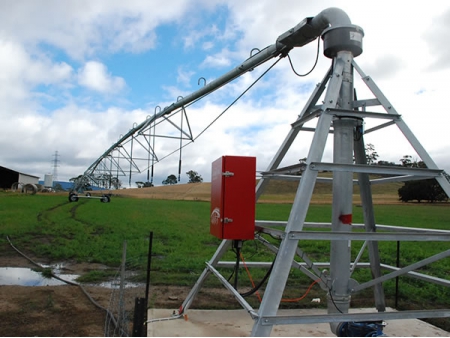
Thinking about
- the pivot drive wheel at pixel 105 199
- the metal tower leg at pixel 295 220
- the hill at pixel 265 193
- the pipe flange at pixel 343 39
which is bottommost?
the metal tower leg at pixel 295 220

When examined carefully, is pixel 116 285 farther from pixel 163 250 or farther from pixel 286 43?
pixel 286 43

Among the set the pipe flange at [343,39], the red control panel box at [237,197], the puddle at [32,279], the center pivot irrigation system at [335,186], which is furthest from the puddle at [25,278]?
the pipe flange at [343,39]

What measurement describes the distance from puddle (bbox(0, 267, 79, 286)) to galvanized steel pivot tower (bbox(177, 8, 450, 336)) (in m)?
4.92

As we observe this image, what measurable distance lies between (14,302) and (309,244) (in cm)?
1146

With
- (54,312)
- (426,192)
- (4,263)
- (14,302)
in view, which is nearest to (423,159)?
(54,312)

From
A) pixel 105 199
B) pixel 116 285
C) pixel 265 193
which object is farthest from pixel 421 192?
pixel 116 285

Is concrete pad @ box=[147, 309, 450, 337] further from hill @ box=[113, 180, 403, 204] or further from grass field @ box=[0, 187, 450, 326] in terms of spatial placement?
hill @ box=[113, 180, 403, 204]

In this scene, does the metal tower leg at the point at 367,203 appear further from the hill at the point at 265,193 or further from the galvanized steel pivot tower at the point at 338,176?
the hill at the point at 265,193

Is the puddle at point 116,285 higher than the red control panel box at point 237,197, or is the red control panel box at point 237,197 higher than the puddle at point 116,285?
the red control panel box at point 237,197

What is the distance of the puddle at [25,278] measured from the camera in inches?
361

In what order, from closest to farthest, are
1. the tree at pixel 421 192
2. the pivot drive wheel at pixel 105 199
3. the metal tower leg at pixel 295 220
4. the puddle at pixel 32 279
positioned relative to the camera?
the metal tower leg at pixel 295 220 → the puddle at pixel 32 279 → the pivot drive wheel at pixel 105 199 → the tree at pixel 421 192

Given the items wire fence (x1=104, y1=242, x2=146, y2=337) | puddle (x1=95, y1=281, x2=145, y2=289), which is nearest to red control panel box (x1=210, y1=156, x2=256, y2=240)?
wire fence (x1=104, y1=242, x2=146, y2=337)

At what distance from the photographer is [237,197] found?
5191 millimetres

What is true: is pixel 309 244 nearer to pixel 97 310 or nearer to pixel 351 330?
pixel 97 310
